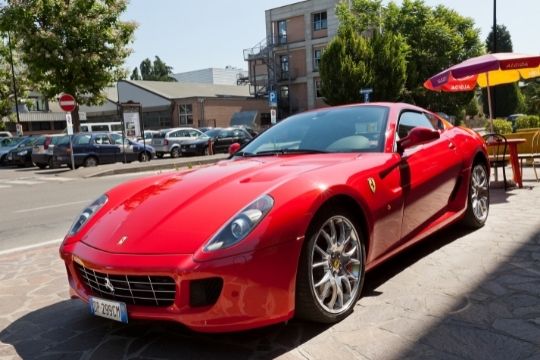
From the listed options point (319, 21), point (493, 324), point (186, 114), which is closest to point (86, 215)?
point (493, 324)

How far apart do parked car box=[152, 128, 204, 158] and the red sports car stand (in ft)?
77.9

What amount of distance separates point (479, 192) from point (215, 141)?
23.8 m

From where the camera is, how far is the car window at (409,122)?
4.32 meters

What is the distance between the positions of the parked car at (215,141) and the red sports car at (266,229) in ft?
78.2

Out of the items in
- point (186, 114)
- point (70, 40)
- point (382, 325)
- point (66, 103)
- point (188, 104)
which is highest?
point (70, 40)

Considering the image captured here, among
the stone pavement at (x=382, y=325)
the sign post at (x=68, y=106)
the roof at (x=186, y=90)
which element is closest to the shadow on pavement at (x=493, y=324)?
the stone pavement at (x=382, y=325)

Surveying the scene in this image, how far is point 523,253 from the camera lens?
4.57 metres

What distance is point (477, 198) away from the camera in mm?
5473

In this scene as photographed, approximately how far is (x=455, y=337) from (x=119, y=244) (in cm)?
195

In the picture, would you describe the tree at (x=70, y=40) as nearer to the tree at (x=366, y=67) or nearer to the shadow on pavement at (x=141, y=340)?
the tree at (x=366, y=67)

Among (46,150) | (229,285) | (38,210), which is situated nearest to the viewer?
(229,285)

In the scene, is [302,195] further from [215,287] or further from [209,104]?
[209,104]

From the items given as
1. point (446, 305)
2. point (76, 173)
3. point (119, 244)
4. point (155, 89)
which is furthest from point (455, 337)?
point (155, 89)

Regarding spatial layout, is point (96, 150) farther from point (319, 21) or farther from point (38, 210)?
point (319, 21)
